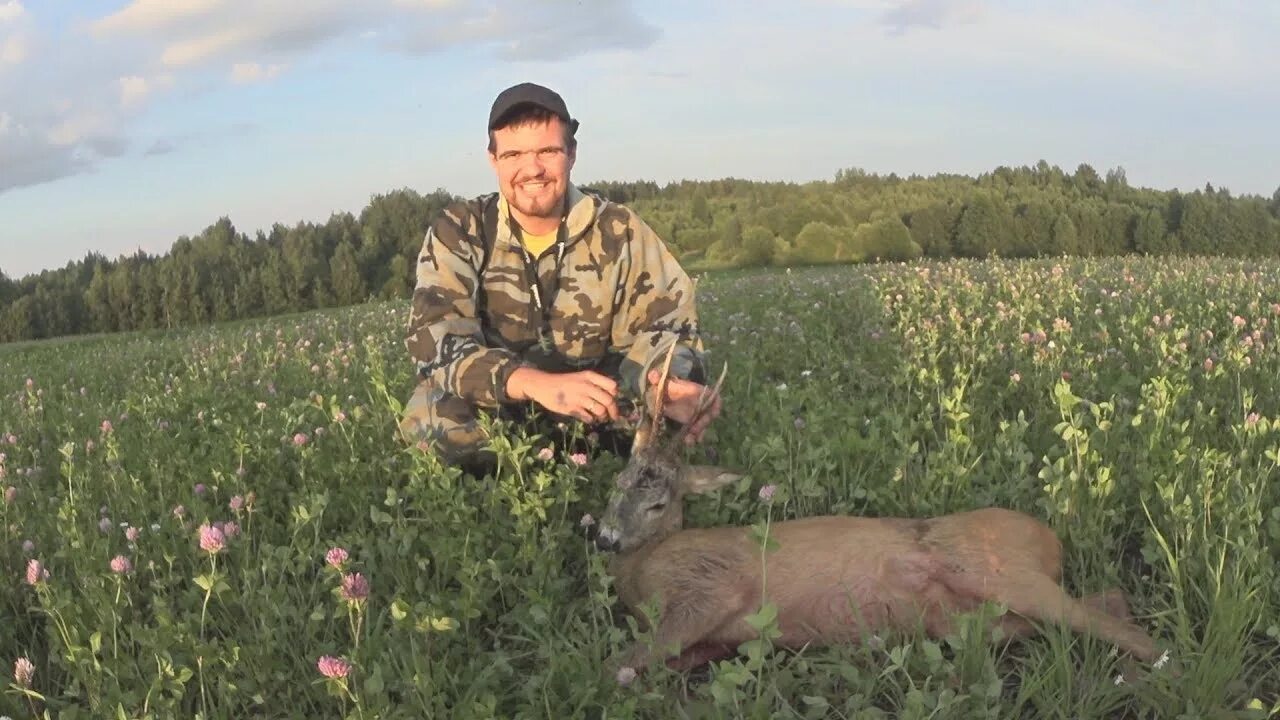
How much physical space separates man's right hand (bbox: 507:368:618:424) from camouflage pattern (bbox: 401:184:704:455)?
0.80 metres

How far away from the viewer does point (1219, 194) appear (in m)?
44.1

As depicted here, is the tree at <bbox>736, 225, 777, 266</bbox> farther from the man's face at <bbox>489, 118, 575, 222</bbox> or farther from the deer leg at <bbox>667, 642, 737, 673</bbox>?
the deer leg at <bbox>667, 642, 737, 673</bbox>

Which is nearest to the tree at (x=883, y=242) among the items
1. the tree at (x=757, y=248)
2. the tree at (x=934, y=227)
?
the tree at (x=934, y=227)

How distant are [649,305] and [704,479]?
5.75 feet

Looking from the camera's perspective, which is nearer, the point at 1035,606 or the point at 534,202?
the point at 1035,606

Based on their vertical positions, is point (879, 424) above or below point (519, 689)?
above

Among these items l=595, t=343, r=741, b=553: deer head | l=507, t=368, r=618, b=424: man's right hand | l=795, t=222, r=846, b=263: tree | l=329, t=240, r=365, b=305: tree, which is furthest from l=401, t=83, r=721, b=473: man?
l=329, t=240, r=365, b=305: tree

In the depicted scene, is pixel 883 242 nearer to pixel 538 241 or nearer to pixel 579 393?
pixel 538 241

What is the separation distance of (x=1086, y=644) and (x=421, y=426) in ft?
11.5

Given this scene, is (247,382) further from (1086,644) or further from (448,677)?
(1086,644)

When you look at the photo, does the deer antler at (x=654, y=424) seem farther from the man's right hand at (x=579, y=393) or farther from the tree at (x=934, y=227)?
the tree at (x=934, y=227)

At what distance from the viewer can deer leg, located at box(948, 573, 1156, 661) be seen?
3168mm

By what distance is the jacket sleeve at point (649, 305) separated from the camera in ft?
16.8

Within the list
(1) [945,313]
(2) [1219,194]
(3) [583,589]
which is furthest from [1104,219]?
(3) [583,589]
